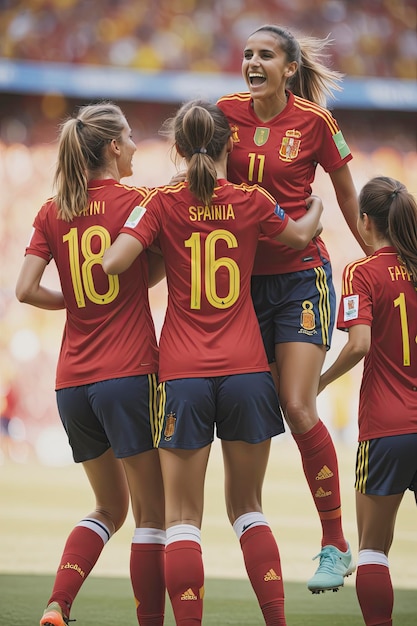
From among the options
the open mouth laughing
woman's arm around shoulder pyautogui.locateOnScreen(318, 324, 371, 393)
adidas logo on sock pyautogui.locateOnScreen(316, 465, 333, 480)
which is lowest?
adidas logo on sock pyautogui.locateOnScreen(316, 465, 333, 480)

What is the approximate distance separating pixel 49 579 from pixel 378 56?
9301 millimetres

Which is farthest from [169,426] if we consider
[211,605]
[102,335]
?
[211,605]

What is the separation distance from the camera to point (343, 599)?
Answer: 14.8 ft

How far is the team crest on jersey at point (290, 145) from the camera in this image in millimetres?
3334

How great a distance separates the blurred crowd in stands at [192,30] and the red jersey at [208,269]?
9023mm

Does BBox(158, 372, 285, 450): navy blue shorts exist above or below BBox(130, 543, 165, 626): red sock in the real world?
above

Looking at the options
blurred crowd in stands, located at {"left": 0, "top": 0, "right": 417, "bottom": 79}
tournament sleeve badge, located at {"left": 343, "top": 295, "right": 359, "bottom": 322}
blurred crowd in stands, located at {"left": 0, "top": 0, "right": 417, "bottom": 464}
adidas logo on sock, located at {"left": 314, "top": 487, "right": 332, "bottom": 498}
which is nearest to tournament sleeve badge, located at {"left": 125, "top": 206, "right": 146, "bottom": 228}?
tournament sleeve badge, located at {"left": 343, "top": 295, "right": 359, "bottom": 322}

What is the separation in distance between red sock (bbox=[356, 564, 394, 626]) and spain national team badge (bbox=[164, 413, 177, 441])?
74cm

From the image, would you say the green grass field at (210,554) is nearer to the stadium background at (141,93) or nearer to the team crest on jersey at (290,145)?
the stadium background at (141,93)

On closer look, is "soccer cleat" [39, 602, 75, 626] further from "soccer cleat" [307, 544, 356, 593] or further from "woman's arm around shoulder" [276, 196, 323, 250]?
"woman's arm around shoulder" [276, 196, 323, 250]

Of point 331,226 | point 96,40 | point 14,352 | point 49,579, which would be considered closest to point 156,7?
point 96,40

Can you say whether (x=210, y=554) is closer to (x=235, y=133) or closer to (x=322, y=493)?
(x=322, y=493)

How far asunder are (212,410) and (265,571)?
1.74 feet

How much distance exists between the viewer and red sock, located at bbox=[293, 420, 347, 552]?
11.1ft
